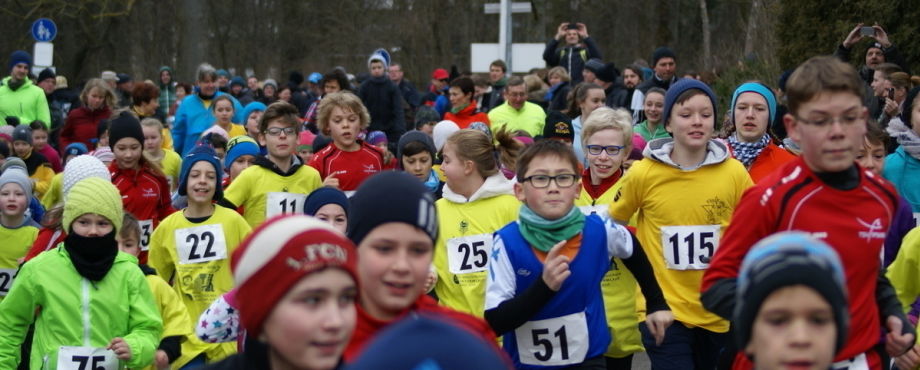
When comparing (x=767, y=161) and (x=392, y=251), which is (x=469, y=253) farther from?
(x=392, y=251)

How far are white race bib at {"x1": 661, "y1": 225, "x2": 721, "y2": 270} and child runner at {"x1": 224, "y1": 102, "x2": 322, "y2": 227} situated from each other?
3.41 metres

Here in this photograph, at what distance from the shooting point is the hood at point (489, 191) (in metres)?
7.50

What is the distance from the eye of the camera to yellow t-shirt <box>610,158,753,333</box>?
686 centimetres

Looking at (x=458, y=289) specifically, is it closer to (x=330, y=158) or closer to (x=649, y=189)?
(x=649, y=189)

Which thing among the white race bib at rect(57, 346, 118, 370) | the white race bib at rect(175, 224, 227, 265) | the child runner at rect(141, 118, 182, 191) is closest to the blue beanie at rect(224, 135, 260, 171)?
the child runner at rect(141, 118, 182, 191)

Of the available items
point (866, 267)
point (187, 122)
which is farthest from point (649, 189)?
point (187, 122)

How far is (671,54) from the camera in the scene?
15.4 metres

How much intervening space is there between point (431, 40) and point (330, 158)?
3149 centimetres

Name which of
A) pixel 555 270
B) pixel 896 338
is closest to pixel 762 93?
pixel 555 270

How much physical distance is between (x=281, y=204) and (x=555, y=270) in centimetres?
411

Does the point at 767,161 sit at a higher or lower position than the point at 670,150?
lower

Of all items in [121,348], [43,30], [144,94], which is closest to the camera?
[121,348]

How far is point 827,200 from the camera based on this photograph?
446 centimetres

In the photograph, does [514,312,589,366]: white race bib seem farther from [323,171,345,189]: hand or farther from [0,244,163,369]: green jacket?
[323,171,345,189]: hand
